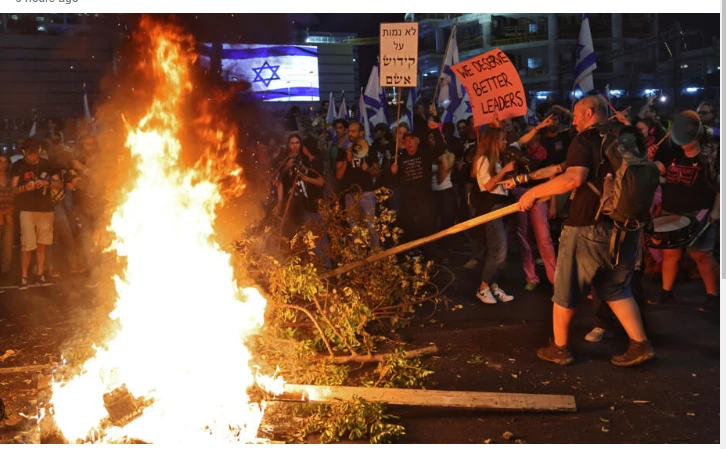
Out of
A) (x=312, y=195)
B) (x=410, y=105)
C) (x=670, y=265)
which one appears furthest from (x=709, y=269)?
(x=410, y=105)

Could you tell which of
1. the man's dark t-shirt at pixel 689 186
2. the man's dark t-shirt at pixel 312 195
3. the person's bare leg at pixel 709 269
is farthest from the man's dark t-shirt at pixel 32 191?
the person's bare leg at pixel 709 269

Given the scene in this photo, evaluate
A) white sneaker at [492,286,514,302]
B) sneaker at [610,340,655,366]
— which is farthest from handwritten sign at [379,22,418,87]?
sneaker at [610,340,655,366]

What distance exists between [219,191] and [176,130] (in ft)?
2.37

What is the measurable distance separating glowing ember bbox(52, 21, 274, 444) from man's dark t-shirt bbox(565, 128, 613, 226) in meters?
2.69

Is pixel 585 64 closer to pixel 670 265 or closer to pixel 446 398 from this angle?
pixel 670 265

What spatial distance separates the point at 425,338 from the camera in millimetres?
6367

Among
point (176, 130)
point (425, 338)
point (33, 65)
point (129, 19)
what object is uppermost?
point (33, 65)

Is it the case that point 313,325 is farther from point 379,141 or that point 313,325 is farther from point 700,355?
point 379,141

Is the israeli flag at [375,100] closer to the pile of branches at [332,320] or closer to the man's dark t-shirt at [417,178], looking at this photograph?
the man's dark t-shirt at [417,178]

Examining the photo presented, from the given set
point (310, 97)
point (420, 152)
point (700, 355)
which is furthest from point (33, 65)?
point (700, 355)

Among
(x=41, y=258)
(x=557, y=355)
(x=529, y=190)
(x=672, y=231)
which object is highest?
(x=529, y=190)

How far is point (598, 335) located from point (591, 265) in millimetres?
1072

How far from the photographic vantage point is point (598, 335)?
240 inches

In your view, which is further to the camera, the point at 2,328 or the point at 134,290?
the point at 2,328
